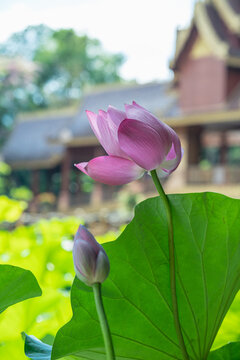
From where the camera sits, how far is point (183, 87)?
6.49 m

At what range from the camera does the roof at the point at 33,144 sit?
9414 millimetres

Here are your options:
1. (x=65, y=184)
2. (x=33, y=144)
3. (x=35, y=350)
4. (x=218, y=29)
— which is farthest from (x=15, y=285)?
(x=33, y=144)

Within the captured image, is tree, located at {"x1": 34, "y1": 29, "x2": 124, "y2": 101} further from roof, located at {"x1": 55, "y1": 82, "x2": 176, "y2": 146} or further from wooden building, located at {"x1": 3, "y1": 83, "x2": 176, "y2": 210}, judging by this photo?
roof, located at {"x1": 55, "y1": 82, "x2": 176, "y2": 146}

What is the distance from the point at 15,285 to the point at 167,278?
7 cm

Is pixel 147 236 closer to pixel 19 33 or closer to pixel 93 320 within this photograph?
pixel 93 320

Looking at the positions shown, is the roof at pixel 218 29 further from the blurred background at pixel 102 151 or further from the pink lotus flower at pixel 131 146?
the pink lotus flower at pixel 131 146

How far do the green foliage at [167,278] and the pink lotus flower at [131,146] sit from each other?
2cm

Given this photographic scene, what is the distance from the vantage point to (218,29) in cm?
628

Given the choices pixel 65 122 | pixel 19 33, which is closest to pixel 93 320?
pixel 65 122

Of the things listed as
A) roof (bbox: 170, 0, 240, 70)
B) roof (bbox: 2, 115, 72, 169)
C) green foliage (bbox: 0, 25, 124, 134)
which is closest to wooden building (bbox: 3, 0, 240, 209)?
roof (bbox: 170, 0, 240, 70)

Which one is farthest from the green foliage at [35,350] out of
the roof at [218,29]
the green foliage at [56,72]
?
the green foliage at [56,72]

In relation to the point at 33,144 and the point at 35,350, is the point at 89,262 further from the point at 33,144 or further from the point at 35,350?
the point at 33,144

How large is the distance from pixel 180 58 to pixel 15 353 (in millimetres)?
6404

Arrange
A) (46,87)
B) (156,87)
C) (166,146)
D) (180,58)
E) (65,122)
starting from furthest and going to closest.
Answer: (46,87), (65,122), (156,87), (180,58), (166,146)
